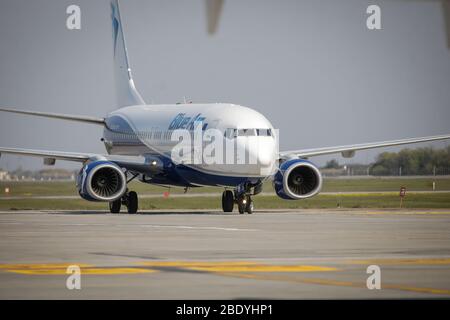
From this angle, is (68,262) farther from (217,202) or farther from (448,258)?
(217,202)

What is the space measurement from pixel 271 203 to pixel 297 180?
12591 millimetres

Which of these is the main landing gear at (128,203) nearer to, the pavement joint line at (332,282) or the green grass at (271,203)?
the green grass at (271,203)

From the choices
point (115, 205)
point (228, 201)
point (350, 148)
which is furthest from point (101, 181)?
point (350, 148)

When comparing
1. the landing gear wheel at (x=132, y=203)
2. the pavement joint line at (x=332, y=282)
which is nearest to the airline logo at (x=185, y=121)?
the landing gear wheel at (x=132, y=203)

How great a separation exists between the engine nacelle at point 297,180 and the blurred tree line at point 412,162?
155ft

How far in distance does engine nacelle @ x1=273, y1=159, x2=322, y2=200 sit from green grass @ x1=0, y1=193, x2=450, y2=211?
21.0 ft

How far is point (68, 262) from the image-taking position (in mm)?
22797

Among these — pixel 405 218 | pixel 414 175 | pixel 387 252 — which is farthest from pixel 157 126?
pixel 414 175

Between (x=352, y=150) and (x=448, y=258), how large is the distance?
102 feet

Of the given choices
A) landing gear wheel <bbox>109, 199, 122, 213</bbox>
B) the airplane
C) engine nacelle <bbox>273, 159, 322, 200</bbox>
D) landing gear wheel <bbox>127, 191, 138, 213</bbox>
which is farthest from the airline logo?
landing gear wheel <bbox>109, 199, 122, 213</bbox>

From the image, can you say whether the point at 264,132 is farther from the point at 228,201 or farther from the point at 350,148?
the point at 350,148

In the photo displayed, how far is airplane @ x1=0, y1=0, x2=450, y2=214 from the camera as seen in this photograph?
46.9 m

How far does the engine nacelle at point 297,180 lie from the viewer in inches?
1911

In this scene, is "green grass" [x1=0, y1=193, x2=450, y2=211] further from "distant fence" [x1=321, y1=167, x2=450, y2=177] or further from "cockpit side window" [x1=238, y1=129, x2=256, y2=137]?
"distant fence" [x1=321, y1=167, x2=450, y2=177]
